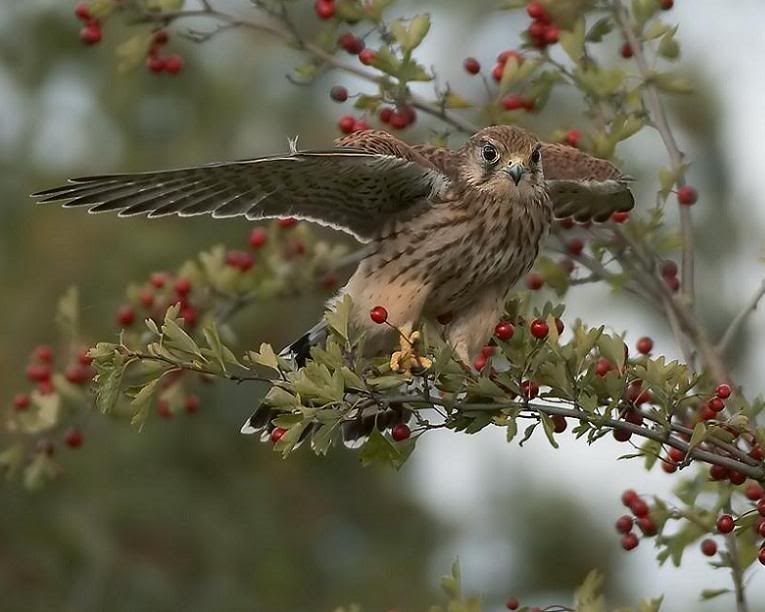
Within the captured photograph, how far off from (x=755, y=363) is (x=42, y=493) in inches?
197

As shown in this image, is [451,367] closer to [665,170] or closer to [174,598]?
[665,170]

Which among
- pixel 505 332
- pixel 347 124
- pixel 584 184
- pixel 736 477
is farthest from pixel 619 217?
pixel 736 477

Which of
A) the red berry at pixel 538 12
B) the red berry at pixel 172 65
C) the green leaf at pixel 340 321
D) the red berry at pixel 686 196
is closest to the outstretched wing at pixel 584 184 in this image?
the red berry at pixel 686 196

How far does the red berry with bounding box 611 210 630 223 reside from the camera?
4965mm

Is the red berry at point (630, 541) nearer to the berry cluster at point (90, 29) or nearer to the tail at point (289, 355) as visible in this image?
the tail at point (289, 355)

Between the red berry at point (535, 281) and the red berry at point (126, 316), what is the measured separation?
52.1 inches

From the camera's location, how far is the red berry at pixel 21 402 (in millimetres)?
5152

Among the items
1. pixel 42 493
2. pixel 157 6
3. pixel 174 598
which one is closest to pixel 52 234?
pixel 42 493

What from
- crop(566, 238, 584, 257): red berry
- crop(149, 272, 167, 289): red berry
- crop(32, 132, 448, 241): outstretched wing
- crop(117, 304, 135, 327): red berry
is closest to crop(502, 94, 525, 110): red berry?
crop(32, 132, 448, 241): outstretched wing

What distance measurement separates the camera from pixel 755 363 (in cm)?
1130

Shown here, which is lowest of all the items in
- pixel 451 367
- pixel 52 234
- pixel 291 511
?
pixel 291 511

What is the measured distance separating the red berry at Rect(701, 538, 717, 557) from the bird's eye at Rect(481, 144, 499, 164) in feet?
4.30

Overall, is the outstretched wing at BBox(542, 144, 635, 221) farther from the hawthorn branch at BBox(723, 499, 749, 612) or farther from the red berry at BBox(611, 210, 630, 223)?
the hawthorn branch at BBox(723, 499, 749, 612)

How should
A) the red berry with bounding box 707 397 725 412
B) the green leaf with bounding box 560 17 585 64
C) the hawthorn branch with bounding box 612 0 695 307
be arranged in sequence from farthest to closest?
the green leaf with bounding box 560 17 585 64
the hawthorn branch with bounding box 612 0 695 307
the red berry with bounding box 707 397 725 412
